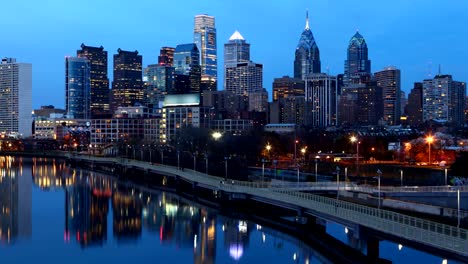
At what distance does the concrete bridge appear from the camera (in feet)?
102

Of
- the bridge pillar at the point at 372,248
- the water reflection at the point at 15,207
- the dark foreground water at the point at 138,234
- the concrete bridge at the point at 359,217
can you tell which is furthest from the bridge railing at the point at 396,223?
the water reflection at the point at 15,207

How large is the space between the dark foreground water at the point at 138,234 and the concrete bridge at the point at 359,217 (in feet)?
7.75

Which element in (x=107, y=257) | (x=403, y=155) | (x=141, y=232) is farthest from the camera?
(x=403, y=155)

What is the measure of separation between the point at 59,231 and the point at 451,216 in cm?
3089

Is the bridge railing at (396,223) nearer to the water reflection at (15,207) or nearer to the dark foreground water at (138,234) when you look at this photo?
the dark foreground water at (138,234)

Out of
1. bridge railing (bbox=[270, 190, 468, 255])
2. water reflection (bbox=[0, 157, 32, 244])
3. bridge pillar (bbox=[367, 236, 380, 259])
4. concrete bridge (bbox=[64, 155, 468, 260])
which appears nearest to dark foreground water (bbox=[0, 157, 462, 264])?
water reflection (bbox=[0, 157, 32, 244])

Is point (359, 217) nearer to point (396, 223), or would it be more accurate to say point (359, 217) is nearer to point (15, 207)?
point (396, 223)

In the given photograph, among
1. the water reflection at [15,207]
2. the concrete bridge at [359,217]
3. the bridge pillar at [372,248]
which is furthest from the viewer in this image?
the water reflection at [15,207]

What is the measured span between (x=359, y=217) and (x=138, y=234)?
776 inches

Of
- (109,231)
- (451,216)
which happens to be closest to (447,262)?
(451,216)

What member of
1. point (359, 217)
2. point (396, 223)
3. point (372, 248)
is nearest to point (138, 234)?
point (359, 217)

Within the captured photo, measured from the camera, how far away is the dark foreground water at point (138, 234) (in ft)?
135

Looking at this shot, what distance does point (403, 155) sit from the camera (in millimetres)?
97312

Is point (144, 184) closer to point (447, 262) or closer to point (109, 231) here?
point (109, 231)
